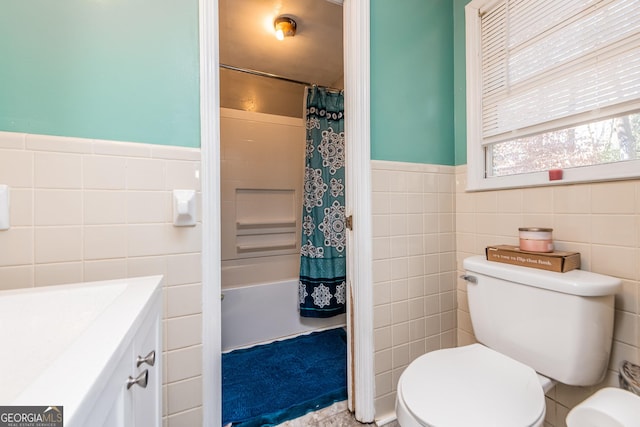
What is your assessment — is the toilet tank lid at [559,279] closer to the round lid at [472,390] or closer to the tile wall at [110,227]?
the round lid at [472,390]

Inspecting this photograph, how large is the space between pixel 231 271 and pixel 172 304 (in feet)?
4.11

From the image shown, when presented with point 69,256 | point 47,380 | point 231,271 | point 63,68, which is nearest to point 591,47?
point 47,380

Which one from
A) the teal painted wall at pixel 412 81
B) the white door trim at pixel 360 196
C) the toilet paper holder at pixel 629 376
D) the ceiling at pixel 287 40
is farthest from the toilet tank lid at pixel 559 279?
the ceiling at pixel 287 40

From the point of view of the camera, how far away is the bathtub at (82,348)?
0.30 meters

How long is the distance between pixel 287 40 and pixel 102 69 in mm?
1479

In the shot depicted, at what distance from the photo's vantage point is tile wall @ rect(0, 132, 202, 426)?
2.39 ft

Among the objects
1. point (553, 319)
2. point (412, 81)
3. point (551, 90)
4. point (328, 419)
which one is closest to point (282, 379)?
point (328, 419)

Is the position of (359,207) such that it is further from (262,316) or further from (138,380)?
(262,316)

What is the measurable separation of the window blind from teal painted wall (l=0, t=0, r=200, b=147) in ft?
4.29

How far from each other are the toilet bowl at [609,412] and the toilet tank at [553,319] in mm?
188

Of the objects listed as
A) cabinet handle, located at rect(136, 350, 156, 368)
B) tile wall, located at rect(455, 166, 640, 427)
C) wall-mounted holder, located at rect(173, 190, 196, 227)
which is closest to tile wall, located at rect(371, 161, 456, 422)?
tile wall, located at rect(455, 166, 640, 427)

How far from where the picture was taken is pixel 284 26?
1.73m

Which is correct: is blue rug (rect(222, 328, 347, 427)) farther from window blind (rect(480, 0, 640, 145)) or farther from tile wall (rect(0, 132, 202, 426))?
window blind (rect(480, 0, 640, 145))

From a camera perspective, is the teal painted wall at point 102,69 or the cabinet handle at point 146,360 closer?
the cabinet handle at point 146,360
